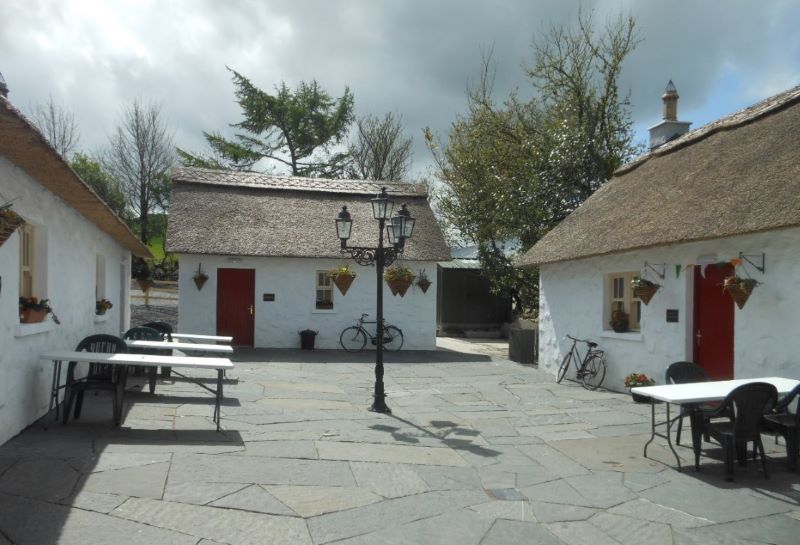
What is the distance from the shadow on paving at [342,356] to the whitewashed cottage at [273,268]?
587 millimetres

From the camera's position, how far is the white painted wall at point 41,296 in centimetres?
611

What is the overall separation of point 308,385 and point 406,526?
22.0 ft

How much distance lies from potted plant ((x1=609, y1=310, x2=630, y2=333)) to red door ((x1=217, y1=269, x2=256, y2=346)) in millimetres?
9449

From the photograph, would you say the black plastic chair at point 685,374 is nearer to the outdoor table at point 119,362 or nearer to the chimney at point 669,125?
the outdoor table at point 119,362

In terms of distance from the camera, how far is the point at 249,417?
8078 millimetres

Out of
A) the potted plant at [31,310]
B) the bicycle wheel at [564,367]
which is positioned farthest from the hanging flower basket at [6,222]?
the bicycle wheel at [564,367]

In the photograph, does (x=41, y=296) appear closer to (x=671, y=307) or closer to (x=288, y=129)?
(x=671, y=307)

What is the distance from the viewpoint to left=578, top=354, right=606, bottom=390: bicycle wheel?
11562mm

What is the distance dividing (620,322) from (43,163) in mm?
9054

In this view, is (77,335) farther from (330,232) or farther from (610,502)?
(330,232)

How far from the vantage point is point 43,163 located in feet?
19.8

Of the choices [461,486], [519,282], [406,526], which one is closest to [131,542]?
[406,526]

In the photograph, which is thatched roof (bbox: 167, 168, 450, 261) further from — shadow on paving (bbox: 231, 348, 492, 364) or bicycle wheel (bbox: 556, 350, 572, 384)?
bicycle wheel (bbox: 556, 350, 572, 384)

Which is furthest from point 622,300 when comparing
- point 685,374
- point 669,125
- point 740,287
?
A: point 669,125
